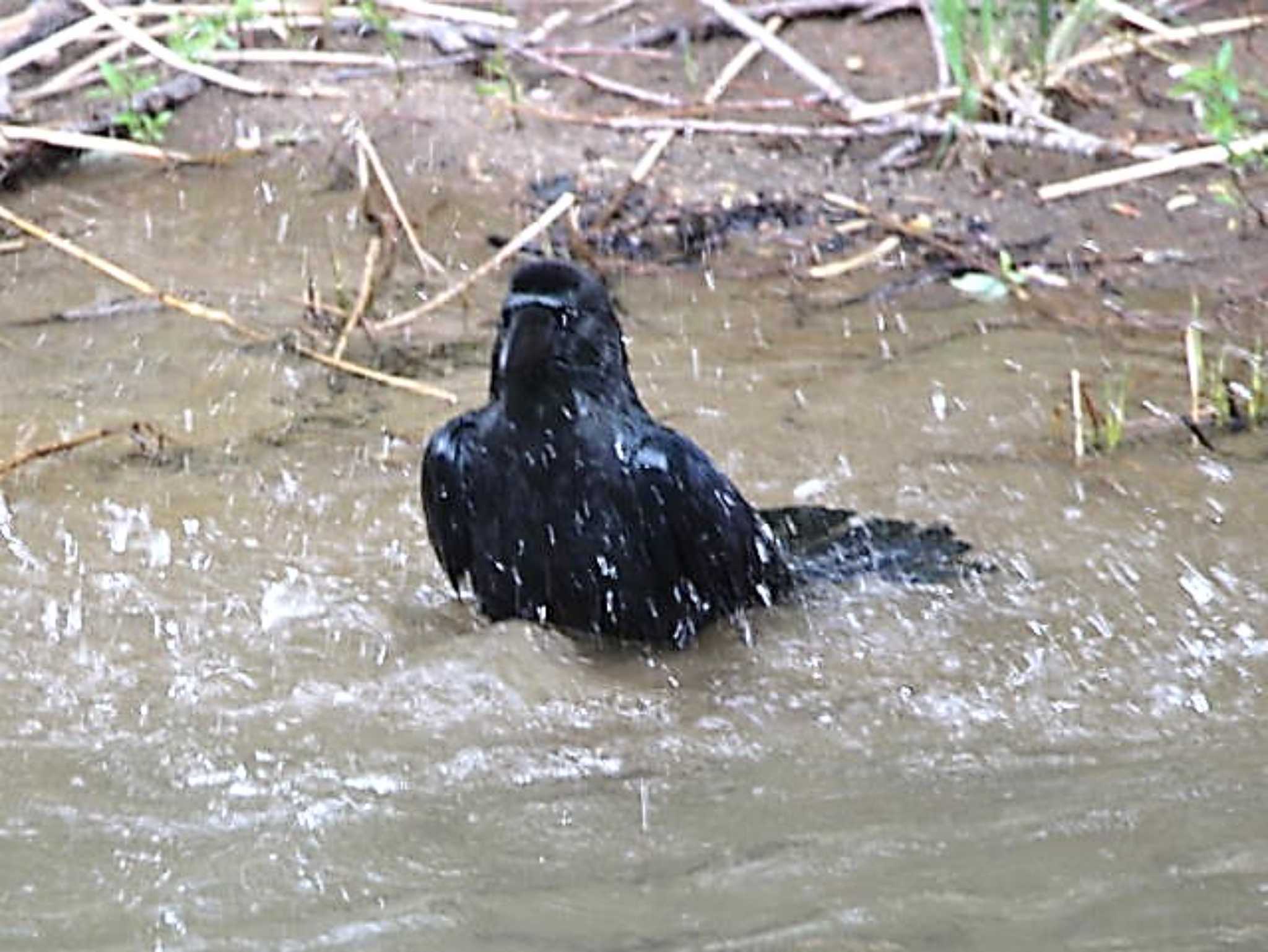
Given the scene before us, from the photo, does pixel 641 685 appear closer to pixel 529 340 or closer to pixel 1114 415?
pixel 529 340

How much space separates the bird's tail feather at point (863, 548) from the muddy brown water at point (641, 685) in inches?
3.0

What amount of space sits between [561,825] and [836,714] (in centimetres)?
80

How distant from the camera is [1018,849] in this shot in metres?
3.88

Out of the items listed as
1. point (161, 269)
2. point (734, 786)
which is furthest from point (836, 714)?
point (161, 269)

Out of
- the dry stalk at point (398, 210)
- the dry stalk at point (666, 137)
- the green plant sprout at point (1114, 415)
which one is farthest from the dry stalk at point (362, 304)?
the green plant sprout at point (1114, 415)

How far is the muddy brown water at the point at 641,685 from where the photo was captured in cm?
372

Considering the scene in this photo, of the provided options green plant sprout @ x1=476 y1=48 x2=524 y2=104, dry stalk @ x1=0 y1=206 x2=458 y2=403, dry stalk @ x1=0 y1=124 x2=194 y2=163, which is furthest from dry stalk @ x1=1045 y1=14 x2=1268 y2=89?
dry stalk @ x1=0 y1=124 x2=194 y2=163

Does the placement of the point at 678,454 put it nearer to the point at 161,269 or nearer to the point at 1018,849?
the point at 1018,849

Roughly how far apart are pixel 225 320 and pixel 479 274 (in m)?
0.72

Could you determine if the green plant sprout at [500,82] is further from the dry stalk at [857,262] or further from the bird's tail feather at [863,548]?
the bird's tail feather at [863,548]

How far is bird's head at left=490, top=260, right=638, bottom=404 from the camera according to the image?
16.0 feet

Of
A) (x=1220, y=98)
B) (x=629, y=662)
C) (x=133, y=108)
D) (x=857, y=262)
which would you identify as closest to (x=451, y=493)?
(x=629, y=662)

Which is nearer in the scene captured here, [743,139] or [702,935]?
[702,935]

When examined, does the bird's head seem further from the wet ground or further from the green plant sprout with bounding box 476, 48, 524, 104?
the green plant sprout with bounding box 476, 48, 524, 104
